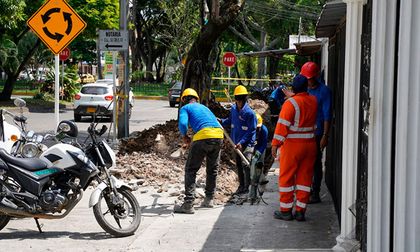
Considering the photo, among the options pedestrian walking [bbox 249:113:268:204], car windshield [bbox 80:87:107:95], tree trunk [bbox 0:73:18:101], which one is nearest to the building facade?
pedestrian walking [bbox 249:113:268:204]

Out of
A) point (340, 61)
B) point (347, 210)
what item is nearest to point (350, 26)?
point (347, 210)

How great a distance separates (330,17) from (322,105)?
46.1 inches

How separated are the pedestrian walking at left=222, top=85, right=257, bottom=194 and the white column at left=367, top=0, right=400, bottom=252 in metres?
5.97

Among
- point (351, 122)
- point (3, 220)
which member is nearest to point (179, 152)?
point (3, 220)

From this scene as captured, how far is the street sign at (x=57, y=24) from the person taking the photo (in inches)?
448

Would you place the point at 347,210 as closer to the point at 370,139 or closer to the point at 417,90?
the point at 370,139

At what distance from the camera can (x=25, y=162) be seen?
23.8 feet

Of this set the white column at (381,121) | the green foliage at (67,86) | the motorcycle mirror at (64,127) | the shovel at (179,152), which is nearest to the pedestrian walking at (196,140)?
the motorcycle mirror at (64,127)

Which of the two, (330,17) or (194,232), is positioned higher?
(330,17)

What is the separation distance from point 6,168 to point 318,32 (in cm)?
564

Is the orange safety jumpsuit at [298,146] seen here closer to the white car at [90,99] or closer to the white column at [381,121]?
the white column at [381,121]

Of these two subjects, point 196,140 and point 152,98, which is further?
point 152,98

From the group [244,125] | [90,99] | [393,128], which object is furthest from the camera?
[90,99]

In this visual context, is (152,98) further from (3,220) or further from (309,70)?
(3,220)
